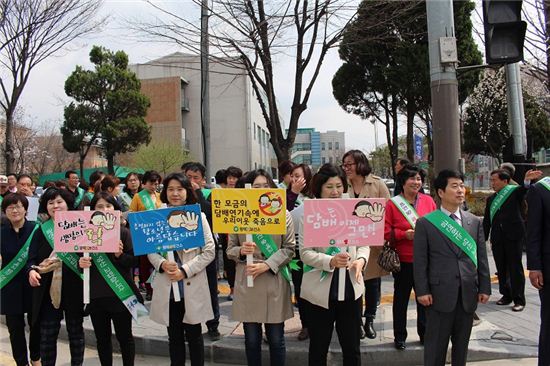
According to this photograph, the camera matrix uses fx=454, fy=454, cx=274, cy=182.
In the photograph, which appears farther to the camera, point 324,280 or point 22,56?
point 22,56

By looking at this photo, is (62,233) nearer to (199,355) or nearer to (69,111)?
(199,355)

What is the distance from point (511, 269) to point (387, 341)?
2339 mm

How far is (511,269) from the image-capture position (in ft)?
19.0

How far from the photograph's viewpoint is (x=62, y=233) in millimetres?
3686

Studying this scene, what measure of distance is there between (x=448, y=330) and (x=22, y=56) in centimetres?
1477

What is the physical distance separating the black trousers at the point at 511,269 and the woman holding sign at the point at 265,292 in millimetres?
3549

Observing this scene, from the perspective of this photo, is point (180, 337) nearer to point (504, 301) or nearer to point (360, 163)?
point (360, 163)

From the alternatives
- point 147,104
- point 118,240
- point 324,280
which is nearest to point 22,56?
point 118,240

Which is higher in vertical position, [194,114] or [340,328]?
[194,114]

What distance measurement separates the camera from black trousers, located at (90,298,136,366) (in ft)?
12.2

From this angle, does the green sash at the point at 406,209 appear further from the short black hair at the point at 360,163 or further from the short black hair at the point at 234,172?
the short black hair at the point at 234,172

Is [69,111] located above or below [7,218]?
above

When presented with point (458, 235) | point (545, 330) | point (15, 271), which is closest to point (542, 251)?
point (545, 330)

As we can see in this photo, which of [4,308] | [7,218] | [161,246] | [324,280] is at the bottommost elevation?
[4,308]
